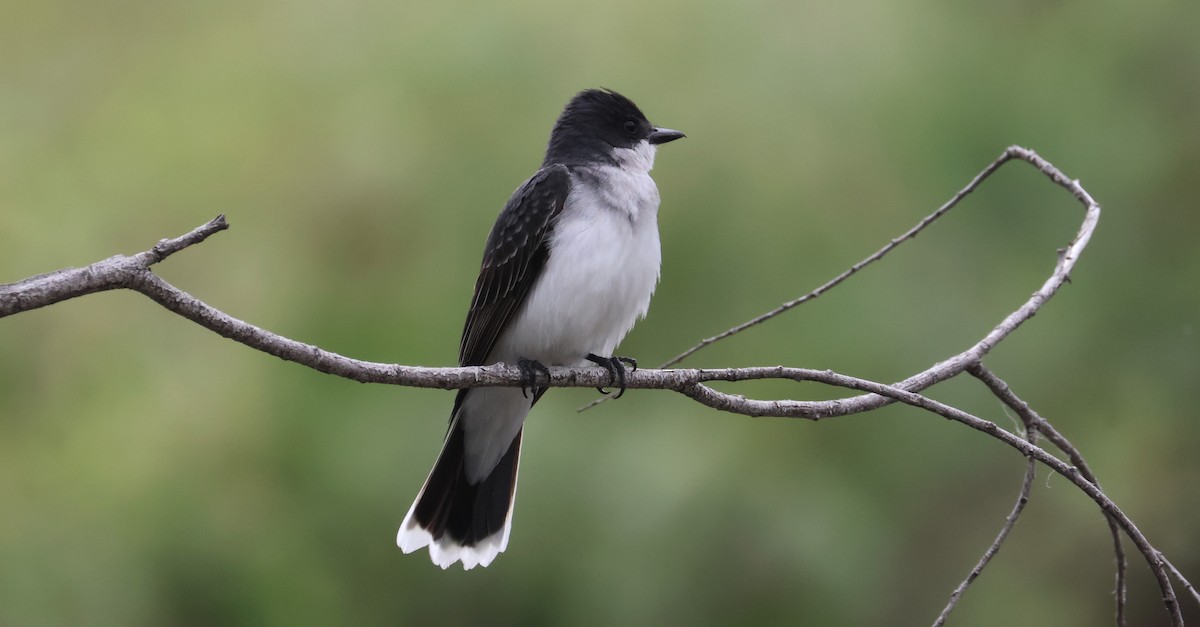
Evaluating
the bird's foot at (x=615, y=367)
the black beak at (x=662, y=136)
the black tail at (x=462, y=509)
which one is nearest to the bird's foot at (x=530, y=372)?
the bird's foot at (x=615, y=367)

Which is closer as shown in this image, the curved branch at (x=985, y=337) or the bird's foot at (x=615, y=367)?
the curved branch at (x=985, y=337)

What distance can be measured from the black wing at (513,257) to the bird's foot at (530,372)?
195 mm

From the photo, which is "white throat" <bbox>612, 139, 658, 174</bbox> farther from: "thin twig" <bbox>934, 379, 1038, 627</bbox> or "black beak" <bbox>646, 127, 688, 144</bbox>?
"thin twig" <bbox>934, 379, 1038, 627</bbox>

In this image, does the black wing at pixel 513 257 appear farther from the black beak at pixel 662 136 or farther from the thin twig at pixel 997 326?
the thin twig at pixel 997 326

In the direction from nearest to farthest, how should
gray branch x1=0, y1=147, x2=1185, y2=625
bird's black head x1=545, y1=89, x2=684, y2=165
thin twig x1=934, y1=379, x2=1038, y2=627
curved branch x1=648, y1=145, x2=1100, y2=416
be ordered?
gray branch x1=0, y1=147, x2=1185, y2=625, thin twig x1=934, y1=379, x2=1038, y2=627, curved branch x1=648, y1=145, x2=1100, y2=416, bird's black head x1=545, y1=89, x2=684, y2=165

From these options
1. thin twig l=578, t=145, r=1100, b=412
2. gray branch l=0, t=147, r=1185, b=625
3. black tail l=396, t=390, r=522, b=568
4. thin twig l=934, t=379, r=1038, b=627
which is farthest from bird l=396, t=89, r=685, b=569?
thin twig l=934, t=379, r=1038, b=627

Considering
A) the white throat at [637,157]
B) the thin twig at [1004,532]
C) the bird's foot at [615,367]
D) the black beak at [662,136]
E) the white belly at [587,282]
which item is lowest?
the thin twig at [1004,532]

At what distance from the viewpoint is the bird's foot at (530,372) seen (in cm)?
222

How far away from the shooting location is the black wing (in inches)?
104

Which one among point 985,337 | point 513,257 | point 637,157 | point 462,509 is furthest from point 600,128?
point 985,337

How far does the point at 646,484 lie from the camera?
3828 millimetres

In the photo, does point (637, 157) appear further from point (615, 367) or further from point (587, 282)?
point (615, 367)

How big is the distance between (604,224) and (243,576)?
6.75ft

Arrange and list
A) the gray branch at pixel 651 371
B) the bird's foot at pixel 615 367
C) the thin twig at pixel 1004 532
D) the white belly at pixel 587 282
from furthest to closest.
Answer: the white belly at pixel 587 282, the bird's foot at pixel 615 367, the thin twig at pixel 1004 532, the gray branch at pixel 651 371
